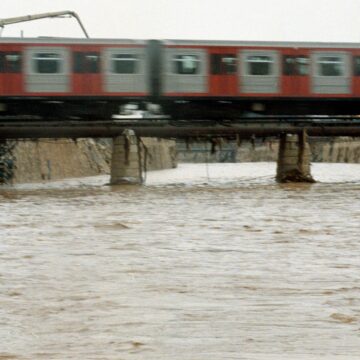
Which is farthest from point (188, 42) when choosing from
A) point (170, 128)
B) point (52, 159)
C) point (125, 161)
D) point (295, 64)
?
point (52, 159)

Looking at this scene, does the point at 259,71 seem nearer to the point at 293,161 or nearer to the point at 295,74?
the point at 295,74

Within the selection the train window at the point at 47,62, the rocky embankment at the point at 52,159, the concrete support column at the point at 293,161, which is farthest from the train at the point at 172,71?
the rocky embankment at the point at 52,159

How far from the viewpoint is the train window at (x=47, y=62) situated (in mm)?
24172

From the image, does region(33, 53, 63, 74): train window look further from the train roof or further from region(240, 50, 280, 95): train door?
region(240, 50, 280, 95): train door

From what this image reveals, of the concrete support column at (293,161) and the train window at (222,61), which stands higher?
the train window at (222,61)

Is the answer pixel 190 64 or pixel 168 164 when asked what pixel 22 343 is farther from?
pixel 168 164

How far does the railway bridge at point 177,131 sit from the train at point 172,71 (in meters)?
0.76

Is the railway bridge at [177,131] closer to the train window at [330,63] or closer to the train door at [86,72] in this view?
the train door at [86,72]

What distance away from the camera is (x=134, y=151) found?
85.0ft

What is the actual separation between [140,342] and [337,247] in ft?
15.0

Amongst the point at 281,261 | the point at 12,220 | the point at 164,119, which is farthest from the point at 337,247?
the point at 164,119

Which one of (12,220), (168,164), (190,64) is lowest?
(168,164)

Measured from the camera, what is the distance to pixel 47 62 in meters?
24.2

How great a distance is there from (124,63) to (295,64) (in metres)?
5.06
